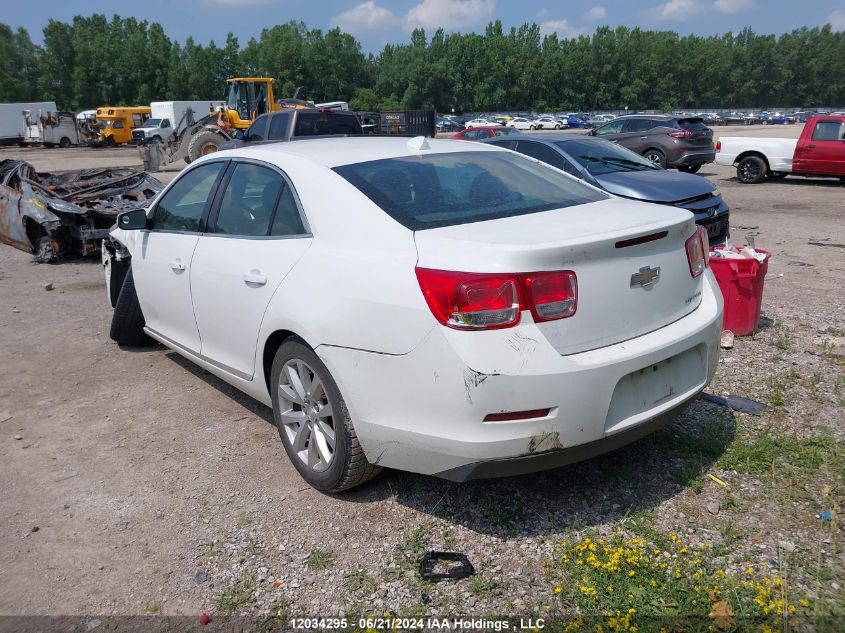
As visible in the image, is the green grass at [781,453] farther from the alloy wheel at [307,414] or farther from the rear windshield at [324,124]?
the rear windshield at [324,124]

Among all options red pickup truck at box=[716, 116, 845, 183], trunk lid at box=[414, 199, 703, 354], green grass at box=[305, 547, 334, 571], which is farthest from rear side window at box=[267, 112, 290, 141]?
green grass at box=[305, 547, 334, 571]

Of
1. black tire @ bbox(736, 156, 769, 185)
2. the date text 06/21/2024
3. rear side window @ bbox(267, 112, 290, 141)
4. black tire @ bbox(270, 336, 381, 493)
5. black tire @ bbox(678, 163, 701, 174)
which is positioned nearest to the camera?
the date text 06/21/2024

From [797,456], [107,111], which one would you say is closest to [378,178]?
[797,456]

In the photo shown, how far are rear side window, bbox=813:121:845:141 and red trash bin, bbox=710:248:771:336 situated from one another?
1310 centimetres

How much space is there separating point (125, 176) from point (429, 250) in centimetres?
997

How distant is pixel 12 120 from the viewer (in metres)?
48.4

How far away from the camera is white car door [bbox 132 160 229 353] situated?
421 centimetres

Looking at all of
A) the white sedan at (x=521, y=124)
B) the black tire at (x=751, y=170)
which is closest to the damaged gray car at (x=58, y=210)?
the black tire at (x=751, y=170)

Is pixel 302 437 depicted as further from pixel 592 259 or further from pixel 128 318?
pixel 128 318

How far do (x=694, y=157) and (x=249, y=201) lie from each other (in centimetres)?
1686

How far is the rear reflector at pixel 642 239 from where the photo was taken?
2839mm

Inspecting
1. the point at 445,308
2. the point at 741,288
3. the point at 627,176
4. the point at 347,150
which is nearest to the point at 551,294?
the point at 445,308

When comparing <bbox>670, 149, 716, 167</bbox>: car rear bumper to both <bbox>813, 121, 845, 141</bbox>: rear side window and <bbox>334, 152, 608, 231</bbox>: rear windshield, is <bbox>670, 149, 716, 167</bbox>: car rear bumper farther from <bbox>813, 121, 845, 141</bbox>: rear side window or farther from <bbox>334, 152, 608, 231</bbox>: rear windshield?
<bbox>334, 152, 608, 231</bbox>: rear windshield

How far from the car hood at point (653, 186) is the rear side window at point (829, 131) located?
966 cm
